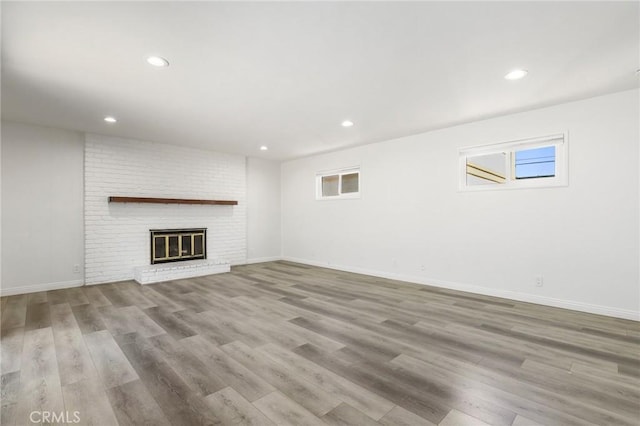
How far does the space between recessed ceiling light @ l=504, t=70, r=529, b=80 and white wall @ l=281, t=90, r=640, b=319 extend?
1.23 meters

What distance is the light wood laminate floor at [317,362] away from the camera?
170 centimetres

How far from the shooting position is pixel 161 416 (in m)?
1.64

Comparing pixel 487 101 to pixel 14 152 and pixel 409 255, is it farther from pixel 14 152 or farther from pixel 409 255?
pixel 14 152

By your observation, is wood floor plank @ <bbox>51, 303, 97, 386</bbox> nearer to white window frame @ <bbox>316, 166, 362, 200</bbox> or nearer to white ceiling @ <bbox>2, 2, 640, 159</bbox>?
white ceiling @ <bbox>2, 2, 640, 159</bbox>

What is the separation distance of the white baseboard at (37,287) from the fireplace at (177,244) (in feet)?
3.73

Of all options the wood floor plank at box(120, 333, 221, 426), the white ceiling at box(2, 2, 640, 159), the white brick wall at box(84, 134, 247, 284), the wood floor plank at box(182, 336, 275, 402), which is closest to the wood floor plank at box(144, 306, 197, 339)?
the wood floor plank at box(182, 336, 275, 402)

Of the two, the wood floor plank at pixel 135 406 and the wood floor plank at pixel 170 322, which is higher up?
the wood floor plank at pixel 135 406

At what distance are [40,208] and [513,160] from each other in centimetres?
680

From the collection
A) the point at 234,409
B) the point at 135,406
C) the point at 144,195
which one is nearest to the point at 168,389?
the point at 135,406

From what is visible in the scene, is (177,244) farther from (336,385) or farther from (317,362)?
(336,385)

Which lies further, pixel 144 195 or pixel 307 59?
pixel 144 195

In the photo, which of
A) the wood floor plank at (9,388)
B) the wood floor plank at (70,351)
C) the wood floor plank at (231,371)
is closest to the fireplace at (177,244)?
the wood floor plank at (70,351)

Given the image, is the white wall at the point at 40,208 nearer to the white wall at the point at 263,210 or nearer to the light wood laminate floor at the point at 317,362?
the light wood laminate floor at the point at 317,362

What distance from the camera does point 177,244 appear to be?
5750 mm
